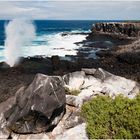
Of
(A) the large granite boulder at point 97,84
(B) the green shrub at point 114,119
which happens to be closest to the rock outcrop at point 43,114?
(B) the green shrub at point 114,119

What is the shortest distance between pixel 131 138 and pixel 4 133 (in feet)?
15.2

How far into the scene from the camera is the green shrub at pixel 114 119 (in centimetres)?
1148

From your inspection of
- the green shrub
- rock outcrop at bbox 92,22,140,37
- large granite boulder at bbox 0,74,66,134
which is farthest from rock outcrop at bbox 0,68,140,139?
rock outcrop at bbox 92,22,140,37

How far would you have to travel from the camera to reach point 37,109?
13.3 m

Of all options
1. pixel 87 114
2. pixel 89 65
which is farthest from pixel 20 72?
pixel 87 114

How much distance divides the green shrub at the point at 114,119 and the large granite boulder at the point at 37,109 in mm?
1255

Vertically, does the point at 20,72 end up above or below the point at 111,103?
below

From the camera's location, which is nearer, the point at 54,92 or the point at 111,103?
the point at 111,103

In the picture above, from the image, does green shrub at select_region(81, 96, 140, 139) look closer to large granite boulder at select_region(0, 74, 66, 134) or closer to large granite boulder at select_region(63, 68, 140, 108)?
large granite boulder at select_region(0, 74, 66, 134)

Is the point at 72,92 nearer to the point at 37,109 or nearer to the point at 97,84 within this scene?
the point at 97,84

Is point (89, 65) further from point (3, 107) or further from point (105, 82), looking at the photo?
point (3, 107)

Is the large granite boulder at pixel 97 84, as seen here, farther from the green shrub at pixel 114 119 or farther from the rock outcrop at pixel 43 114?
the green shrub at pixel 114 119

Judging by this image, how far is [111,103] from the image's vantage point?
12.9 m

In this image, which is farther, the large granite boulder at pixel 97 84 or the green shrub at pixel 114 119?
the large granite boulder at pixel 97 84
